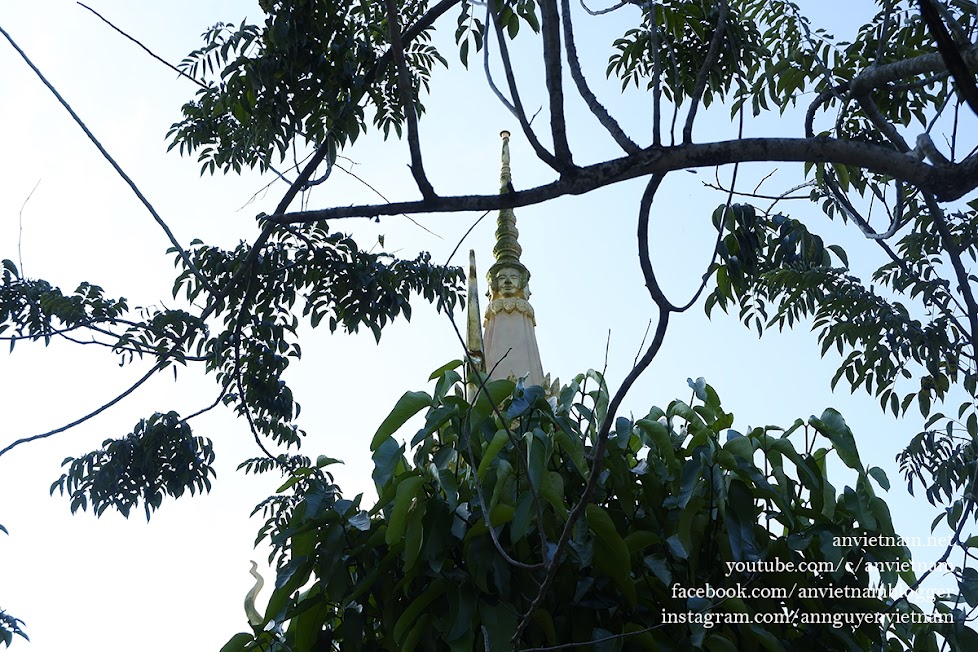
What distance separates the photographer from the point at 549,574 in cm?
148

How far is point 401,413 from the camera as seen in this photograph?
2293mm

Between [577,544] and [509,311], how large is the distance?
11.0 feet

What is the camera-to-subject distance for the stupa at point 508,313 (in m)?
5.08

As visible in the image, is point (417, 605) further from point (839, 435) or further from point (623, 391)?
point (839, 435)

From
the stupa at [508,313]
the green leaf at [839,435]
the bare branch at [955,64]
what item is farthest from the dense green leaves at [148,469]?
the bare branch at [955,64]

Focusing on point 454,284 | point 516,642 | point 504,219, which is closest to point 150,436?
point 454,284

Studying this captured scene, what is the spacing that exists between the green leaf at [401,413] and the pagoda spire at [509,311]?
2.65 metres

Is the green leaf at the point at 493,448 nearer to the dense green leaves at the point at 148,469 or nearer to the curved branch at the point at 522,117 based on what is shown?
the curved branch at the point at 522,117

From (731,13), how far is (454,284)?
142cm

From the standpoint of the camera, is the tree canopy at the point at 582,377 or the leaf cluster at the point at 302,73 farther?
the leaf cluster at the point at 302,73

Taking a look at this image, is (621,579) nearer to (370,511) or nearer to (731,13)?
(370,511)

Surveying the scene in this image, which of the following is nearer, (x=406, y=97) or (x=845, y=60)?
(x=406, y=97)

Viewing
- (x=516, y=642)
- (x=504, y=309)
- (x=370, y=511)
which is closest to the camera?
(x=516, y=642)

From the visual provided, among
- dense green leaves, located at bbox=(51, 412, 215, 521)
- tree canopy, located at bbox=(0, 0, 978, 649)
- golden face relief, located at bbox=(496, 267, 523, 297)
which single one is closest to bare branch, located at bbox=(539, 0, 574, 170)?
tree canopy, located at bbox=(0, 0, 978, 649)
